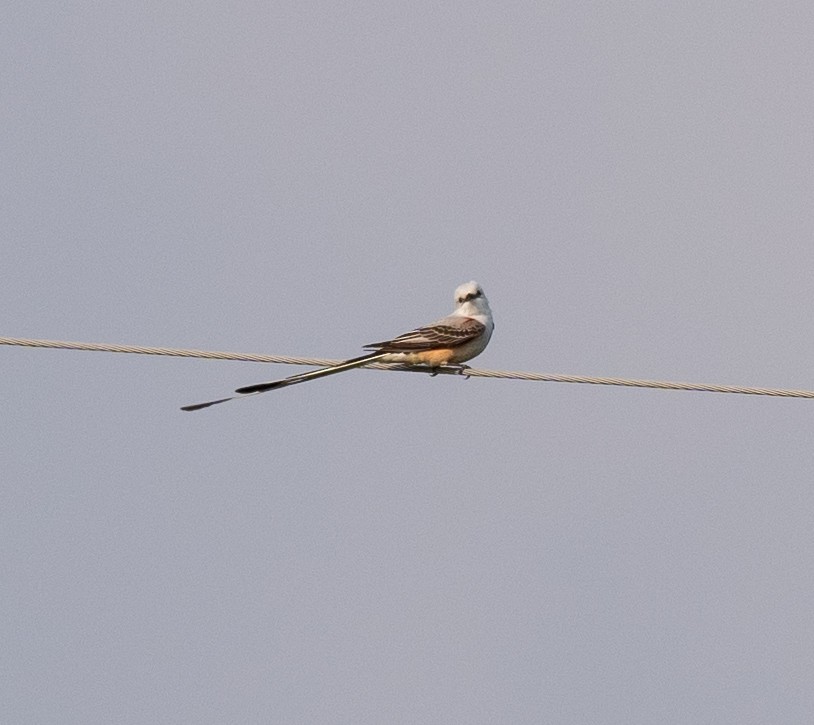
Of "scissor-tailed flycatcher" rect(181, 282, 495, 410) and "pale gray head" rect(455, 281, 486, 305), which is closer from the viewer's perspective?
"scissor-tailed flycatcher" rect(181, 282, 495, 410)

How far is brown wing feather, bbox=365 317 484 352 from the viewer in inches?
515

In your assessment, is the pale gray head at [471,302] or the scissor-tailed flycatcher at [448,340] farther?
the pale gray head at [471,302]

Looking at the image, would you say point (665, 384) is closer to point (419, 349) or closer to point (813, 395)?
point (813, 395)

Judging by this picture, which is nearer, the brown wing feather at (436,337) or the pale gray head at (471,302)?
the brown wing feather at (436,337)

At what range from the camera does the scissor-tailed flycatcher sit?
42.1 feet

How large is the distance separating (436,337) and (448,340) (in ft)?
0.42

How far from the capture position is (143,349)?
989cm

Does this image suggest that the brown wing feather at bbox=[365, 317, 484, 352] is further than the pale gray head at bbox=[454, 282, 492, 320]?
No

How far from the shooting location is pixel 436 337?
1351 centimetres

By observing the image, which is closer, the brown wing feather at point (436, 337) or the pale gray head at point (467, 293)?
the brown wing feather at point (436, 337)

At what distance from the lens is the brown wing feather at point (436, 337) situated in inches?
515

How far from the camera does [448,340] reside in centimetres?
1359

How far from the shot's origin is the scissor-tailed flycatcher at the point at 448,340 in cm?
1283

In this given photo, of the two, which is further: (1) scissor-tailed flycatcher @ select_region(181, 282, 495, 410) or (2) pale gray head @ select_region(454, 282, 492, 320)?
(2) pale gray head @ select_region(454, 282, 492, 320)
